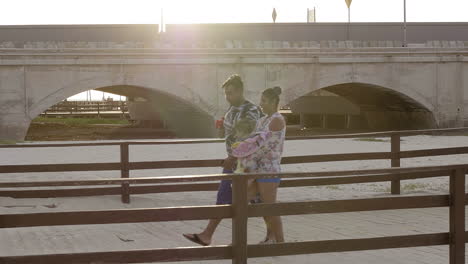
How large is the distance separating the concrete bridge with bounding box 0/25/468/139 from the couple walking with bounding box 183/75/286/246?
23.0m

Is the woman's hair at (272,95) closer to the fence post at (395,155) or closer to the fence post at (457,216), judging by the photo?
the fence post at (457,216)

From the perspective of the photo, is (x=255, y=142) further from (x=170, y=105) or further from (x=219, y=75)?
(x=170, y=105)

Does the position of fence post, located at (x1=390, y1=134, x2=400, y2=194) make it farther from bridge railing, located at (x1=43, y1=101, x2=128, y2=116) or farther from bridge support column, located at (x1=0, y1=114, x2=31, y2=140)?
bridge railing, located at (x1=43, y1=101, x2=128, y2=116)

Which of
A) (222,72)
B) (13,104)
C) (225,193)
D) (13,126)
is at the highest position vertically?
(222,72)

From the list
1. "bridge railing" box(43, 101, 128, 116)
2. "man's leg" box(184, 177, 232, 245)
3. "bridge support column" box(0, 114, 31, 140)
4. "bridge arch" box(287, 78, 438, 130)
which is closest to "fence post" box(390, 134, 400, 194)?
"man's leg" box(184, 177, 232, 245)

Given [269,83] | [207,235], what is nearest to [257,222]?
[207,235]

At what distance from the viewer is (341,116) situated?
48.2 metres

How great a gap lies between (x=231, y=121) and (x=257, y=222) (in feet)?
8.20

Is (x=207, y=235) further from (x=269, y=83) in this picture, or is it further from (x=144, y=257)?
(x=269, y=83)

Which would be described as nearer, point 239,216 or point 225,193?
point 239,216

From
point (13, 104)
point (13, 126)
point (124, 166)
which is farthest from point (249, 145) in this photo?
point (13, 104)

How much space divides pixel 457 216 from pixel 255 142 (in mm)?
1878

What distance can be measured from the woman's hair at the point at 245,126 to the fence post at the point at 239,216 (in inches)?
65.0

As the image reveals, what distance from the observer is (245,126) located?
26.2ft
